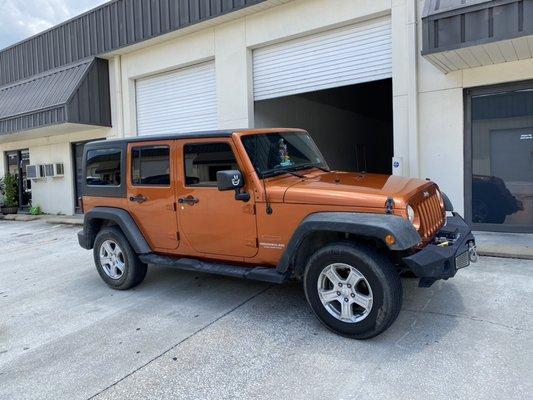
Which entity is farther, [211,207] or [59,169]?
[59,169]

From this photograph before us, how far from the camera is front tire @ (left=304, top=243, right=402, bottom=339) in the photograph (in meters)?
3.59

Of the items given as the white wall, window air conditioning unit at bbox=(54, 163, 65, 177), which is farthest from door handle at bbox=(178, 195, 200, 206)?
window air conditioning unit at bbox=(54, 163, 65, 177)

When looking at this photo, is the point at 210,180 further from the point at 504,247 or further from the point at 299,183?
the point at 504,247

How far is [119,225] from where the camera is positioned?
543cm

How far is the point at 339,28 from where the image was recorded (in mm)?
8820

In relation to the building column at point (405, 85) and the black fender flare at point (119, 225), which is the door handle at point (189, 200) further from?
the building column at point (405, 85)

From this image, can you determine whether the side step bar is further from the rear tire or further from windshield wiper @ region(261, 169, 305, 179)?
windshield wiper @ region(261, 169, 305, 179)

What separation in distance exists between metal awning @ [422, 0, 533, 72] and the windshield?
8.43ft

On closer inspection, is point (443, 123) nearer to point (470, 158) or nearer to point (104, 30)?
point (470, 158)

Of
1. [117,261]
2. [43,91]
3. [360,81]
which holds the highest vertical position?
[43,91]

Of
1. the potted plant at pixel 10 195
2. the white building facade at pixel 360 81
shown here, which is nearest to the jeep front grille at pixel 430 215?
the white building facade at pixel 360 81

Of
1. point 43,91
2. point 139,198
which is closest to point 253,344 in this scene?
point 139,198

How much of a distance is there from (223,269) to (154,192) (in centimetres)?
131

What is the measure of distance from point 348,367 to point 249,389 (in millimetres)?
785
